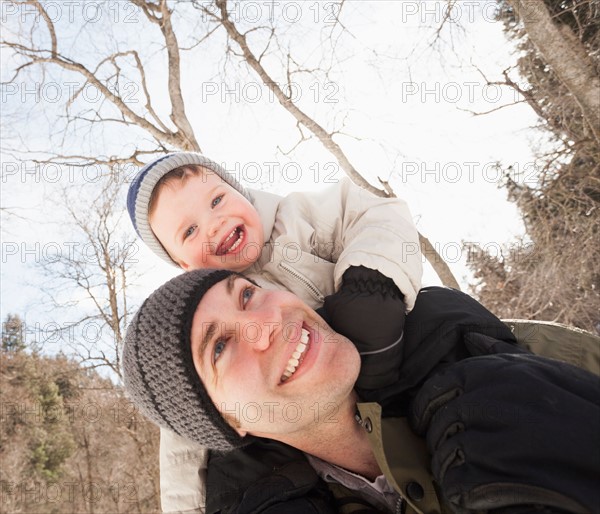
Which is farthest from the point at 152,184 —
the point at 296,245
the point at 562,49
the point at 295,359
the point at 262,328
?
the point at 562,49

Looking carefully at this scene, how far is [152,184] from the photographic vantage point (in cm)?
236

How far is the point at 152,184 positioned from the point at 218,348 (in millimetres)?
1065

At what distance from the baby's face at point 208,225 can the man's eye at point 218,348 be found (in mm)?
Answer: 539

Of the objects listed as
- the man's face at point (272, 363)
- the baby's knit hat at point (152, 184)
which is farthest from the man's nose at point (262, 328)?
the baby's knit hat at point (152, 184)

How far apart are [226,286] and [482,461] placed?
1.12m

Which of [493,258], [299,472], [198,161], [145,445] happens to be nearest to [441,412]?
[299,472]

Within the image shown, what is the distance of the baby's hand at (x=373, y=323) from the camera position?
166 cm

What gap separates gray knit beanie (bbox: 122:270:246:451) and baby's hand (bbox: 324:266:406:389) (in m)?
0.56

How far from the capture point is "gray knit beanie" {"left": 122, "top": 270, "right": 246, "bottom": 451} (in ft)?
5.68

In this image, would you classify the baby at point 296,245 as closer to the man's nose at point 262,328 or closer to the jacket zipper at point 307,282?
the jacket zipper at point 307,282

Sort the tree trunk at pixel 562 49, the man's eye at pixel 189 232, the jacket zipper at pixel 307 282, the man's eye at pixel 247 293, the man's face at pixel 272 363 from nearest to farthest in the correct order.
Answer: the man's face at pixel 272 363, the man's eye at pixel 247 293, the jacket zipper at pixel 307 282, the man's eye at pixel 189 232, the tree trunk at pixel 562 49

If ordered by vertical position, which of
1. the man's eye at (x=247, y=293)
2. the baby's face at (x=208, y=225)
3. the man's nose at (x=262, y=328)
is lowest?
the man's nose at (x=262, y=328)

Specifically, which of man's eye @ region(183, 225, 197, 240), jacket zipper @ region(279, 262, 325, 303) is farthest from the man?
man's eye @ region(183, 225, 197, 240)

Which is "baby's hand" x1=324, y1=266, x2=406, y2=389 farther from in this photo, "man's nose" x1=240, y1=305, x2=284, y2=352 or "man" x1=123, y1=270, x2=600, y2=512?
"man's nose" x1=240, y1=305, x2=284, y2=352
